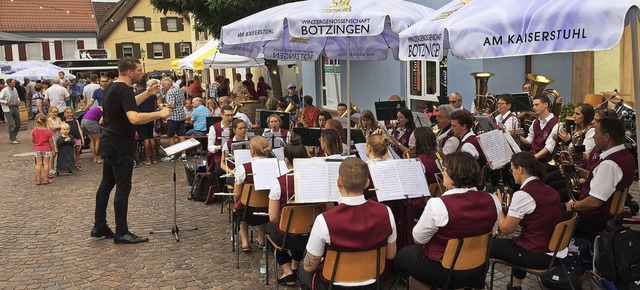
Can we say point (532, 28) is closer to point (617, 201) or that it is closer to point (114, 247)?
A: point (617, 201)

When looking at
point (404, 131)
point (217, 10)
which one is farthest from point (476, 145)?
point (217, 10)

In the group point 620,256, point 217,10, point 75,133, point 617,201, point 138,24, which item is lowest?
point 620,256

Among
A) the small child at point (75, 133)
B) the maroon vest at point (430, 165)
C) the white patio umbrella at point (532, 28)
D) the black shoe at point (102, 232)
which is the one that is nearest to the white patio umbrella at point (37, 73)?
the small child at point (75, 133)

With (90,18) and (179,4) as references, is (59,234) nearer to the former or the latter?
(179,4)

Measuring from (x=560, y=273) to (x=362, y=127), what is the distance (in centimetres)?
402

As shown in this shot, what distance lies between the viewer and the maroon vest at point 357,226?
Answer: 11.7 feet

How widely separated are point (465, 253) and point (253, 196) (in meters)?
2.47

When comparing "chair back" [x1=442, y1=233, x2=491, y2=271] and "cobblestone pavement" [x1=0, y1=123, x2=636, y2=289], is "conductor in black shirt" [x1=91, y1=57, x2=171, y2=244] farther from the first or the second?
"chair back" [x1=442, y1=233, x2=491, y2=271]

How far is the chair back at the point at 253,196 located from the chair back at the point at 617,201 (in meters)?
3.03

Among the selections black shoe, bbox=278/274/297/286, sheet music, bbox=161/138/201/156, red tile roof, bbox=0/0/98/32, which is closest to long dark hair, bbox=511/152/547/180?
black shoe, bbox=278/274/297/286

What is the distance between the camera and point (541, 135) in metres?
7.23

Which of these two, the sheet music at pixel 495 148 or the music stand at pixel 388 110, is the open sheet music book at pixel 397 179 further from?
the music stand at pixel 388 110

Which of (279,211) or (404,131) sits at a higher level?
(404,131)

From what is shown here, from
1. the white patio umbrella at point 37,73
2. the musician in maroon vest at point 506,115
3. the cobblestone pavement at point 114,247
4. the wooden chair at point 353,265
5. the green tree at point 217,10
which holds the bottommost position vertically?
the cobblestone pavement at point 114,247
